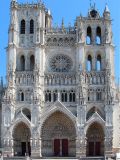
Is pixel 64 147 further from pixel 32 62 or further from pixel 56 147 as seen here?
pixel 32 62

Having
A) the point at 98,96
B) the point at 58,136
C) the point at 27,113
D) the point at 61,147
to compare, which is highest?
the point at 98,96

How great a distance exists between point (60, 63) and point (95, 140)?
11.8m

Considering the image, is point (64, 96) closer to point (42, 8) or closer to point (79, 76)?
point (79, 76)

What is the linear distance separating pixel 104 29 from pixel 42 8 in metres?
9.52

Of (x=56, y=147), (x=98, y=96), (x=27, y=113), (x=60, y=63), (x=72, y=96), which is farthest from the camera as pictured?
(x=60, y=63)

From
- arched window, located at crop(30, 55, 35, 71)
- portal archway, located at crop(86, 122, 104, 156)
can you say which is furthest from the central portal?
arched window, located at crop(30, 55, 35, 71)

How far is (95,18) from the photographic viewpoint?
66.8 meters

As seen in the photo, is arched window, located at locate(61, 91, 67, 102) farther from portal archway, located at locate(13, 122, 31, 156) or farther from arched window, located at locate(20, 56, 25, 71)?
arched window, located at locate(20, 56, 25, 71)

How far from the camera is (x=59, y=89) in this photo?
63750mm

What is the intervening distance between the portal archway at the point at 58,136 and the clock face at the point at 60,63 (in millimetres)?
6333

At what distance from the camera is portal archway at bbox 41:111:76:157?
63656mm

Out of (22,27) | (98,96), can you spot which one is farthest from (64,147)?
(22,27)

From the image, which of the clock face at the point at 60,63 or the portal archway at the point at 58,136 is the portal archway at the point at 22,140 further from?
the clock face at the point at 60,63

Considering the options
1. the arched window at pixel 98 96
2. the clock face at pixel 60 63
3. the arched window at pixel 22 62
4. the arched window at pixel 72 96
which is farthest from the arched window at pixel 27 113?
the arched window at pixel 98 96
